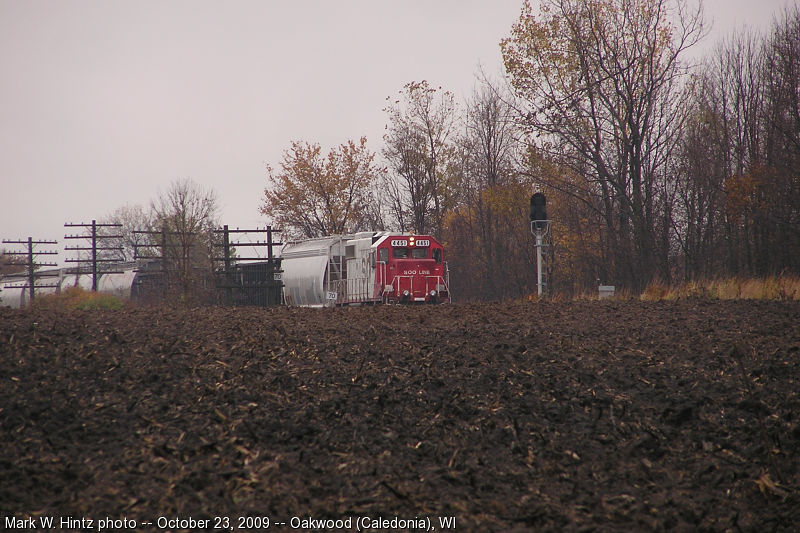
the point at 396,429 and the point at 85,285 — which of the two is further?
the point at 85,285

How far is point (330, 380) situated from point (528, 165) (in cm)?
2676

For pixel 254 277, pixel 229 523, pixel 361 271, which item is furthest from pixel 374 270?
pixel 229 523

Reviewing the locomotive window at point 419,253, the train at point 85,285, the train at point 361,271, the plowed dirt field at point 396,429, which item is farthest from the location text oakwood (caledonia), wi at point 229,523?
the train at point 85,285

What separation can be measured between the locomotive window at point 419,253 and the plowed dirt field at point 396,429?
18090 millimetres

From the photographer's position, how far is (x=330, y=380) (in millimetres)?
6879

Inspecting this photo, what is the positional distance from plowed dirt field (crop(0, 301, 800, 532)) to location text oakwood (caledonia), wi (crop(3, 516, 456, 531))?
1 centimetres

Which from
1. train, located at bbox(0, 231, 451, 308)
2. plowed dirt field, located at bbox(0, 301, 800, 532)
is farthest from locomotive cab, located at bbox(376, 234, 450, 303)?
plowed dirt field, located at bbox(0, 301, 800, 532)

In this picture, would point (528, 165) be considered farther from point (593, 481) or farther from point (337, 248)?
point (593, 481)

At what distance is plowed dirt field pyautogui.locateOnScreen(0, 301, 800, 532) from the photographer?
182 inches

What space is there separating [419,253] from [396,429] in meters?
21.4

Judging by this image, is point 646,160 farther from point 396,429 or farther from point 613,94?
point 396,429

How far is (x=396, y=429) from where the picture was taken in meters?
5.93

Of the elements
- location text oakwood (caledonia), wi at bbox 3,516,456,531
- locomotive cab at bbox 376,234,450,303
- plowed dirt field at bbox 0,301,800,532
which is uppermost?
locomotive cab at bbox 376,234,450,303

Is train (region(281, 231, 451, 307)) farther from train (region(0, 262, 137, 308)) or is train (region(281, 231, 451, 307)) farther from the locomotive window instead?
train (region(0, 262, 137, 308))
